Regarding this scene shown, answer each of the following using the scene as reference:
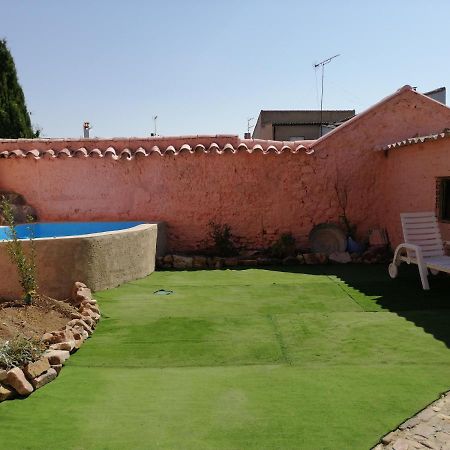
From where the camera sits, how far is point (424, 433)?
3252 mm

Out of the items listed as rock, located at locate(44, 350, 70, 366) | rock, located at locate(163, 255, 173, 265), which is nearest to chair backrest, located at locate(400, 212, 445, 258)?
rock, located at locate(163, 255, 173, 265)

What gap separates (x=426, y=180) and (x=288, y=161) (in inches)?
122

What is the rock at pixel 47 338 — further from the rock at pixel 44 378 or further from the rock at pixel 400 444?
the rock at pixel 400 444

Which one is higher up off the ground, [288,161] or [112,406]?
[288,161]

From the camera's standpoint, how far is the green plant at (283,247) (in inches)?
406

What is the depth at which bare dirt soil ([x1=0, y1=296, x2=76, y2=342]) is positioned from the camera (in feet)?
17.5

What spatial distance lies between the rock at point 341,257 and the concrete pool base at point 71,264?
465 cm

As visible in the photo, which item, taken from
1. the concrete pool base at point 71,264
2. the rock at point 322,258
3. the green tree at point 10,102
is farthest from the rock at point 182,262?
the green tree at point 10,102

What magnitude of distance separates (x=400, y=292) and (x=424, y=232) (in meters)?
1.43

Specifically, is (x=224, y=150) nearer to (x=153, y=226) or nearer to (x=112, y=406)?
(x=153, y=226)

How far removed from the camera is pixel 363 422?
341 cm

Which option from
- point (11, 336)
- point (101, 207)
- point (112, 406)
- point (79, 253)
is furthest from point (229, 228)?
point (112, 406)

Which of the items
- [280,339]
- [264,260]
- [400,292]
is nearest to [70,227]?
[264,260]

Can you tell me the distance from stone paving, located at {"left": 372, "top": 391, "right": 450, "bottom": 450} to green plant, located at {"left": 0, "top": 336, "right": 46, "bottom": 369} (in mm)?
3283
